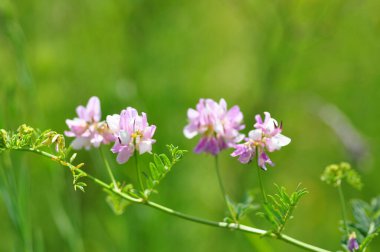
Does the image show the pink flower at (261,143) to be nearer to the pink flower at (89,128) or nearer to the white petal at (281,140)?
the white petal at (281,140)

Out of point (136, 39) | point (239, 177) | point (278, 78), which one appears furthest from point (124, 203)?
point (136, 39)

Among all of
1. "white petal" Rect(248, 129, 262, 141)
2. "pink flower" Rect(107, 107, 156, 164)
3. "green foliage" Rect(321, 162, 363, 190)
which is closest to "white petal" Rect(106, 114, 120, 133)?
"pink flower" Rect(107, 107, 156, 164)

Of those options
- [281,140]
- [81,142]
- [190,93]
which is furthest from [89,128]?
[190,93]

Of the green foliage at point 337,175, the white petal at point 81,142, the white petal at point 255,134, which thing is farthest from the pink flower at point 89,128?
the green foliage at point 337,175

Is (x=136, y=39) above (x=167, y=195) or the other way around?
above

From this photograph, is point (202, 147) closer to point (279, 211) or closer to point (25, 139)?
point (279, 211)

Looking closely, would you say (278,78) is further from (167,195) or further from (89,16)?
(89,16)

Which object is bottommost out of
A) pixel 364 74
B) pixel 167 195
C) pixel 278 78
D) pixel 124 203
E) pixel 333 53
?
pixel 124 203
